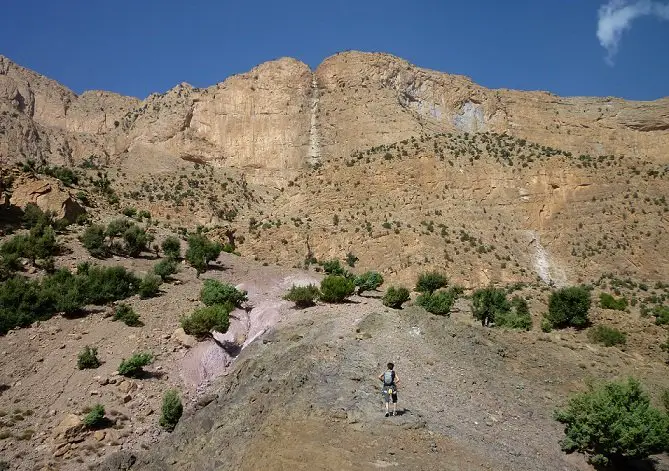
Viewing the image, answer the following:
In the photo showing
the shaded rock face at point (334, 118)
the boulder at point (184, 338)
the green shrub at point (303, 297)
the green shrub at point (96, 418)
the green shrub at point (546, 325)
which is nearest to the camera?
the green shrub at point (96, 418)

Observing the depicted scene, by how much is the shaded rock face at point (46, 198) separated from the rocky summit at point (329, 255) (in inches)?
4.7

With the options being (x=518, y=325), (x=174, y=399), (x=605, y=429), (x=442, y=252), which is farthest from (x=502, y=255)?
(x=174, y=399)

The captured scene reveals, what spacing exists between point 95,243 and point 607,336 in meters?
21.8

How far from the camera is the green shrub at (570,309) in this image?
22.8 meters

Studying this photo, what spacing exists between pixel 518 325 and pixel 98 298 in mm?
15346

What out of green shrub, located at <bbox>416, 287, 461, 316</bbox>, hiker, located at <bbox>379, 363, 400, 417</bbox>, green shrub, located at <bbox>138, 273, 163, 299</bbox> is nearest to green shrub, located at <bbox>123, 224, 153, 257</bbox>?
green shrub, located at <bbox>138, 273, 163, 299</bbox>

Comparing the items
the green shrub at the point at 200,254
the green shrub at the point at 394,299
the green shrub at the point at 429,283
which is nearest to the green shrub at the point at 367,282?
the green shrub at the point at 394,299

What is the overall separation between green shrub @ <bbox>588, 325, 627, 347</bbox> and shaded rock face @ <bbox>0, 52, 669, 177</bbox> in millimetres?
30854

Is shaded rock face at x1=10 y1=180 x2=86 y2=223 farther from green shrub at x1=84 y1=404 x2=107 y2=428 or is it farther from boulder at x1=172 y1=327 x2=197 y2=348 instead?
green shrub at x1=84 y1=404 x2=107 y2=428

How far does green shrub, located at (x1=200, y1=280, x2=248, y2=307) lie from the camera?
63.0ft

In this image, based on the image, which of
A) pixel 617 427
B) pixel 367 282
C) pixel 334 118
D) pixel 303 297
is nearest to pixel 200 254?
pixel 367 282

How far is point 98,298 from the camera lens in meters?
18.7

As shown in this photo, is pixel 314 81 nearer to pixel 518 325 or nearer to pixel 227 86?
pixel 227 86

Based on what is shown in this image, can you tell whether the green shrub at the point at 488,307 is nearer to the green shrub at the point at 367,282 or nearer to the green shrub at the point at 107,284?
the green shrub at the point at 367,282
